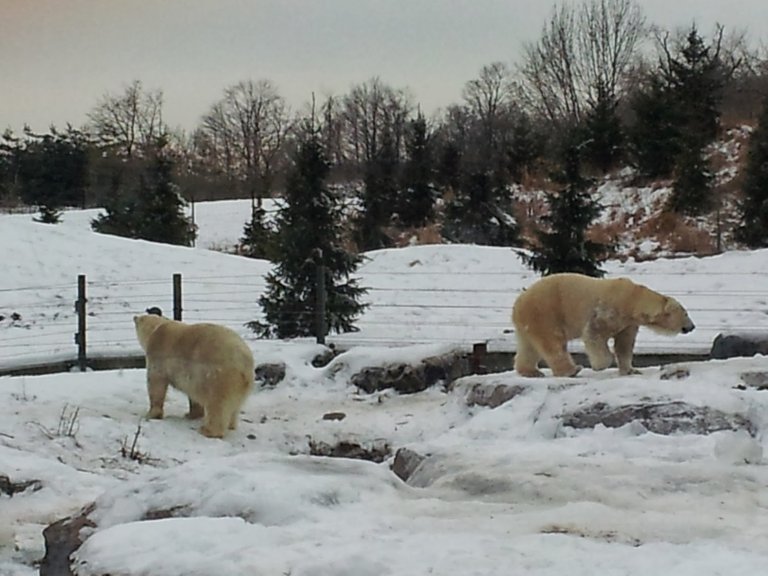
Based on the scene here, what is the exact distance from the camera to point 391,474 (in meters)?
4.45

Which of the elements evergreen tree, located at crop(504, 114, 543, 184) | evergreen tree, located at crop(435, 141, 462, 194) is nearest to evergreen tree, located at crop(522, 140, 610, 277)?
evergreen tree, located at crop(435, 141, 462, 194)

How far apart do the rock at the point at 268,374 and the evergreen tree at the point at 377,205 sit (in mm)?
16095

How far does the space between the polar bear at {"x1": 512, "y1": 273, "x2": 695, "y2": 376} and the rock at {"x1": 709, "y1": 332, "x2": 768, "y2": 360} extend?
178cm

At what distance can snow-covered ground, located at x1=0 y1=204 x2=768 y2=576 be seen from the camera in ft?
10.5

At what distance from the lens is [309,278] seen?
1396 cm

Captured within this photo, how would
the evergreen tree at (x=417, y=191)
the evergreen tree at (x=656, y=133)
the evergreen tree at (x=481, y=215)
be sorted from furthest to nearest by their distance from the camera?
the evergreen tree at (x=417, y=191)
the evergreen tree at (x=656, y=133)
the evergreen tree at (x=481, y=215)

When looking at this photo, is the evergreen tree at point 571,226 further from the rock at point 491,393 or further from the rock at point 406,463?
the rock at point 406,463

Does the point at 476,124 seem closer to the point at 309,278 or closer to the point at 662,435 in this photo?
the point at 309,278

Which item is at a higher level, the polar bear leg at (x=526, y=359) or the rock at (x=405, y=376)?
the polar bear leg at (x=526, y=359)

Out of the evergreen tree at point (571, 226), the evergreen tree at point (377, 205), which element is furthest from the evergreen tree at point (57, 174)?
the evergreen tree at point (571, 226)

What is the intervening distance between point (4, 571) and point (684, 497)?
349 centimetres

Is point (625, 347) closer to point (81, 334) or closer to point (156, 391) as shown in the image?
point (156, 391)

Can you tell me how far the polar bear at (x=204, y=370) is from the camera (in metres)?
8.27

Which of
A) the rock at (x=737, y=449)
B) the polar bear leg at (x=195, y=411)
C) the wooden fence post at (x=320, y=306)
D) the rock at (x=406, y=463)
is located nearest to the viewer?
Answer: the rock at (x=406, y=463)
